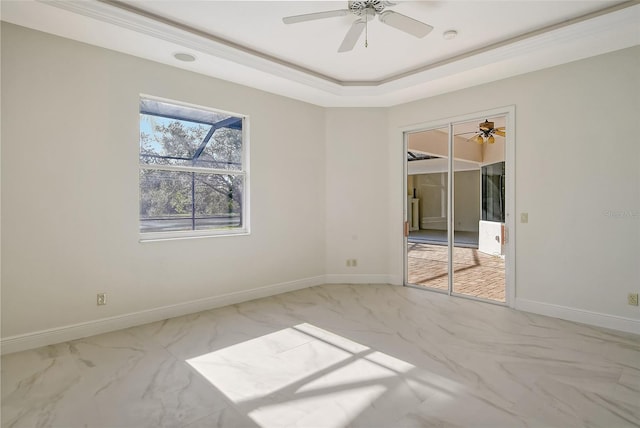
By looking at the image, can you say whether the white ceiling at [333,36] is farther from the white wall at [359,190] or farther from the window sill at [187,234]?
the window sill at [187,234]

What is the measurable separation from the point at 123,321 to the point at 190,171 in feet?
5.69

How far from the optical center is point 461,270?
482 centimetres

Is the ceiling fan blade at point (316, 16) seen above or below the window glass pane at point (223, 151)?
above

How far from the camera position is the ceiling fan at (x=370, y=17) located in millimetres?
2711

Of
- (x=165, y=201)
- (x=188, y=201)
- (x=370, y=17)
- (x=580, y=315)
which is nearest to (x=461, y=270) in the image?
(x=580, y=315)

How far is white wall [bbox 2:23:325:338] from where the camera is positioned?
2.97m

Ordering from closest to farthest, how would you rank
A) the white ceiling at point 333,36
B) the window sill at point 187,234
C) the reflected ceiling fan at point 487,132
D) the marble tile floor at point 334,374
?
the marble tile floor at point 334,374 → the white ceiling at point 333,36 → the window sill at point 187,234 → the reflected ceiling fan at point 487,132

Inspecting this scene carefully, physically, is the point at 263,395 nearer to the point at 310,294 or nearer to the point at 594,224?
the point at 310,294

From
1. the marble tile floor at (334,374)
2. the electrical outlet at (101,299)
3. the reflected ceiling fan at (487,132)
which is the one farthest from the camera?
the reflected ceiling fan at (487,132)

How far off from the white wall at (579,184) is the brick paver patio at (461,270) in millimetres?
373

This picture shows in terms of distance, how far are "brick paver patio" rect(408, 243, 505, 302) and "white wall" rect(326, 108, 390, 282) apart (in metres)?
0.48

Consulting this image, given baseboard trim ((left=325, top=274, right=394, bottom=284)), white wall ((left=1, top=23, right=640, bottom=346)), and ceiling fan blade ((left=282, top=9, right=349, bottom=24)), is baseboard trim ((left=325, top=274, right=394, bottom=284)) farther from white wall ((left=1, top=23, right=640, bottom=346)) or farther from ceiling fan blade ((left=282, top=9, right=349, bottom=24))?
ceiling fan blade ((left=282, top=9, right=349, bottom=24))

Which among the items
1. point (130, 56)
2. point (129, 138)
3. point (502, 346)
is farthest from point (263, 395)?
point (130, 56)

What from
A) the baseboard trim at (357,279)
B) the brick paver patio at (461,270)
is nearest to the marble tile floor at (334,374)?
the brick paver patio at (461,270)
